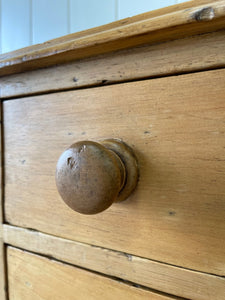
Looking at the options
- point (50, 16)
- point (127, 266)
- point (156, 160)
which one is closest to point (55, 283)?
point (127, 266)

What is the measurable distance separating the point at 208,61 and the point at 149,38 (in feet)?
0.20

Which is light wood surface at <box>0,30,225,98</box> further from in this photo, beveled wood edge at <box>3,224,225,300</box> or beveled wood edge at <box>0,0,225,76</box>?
beveled wood edge at <box>3,224,225,300</box>

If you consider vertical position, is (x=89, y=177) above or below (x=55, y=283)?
above

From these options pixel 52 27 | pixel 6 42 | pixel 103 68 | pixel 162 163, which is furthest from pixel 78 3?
pixel 162 163

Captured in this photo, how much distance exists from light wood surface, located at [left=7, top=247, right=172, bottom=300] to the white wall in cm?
44

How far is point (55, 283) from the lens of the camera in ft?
1.30

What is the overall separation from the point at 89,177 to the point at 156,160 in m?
0.08

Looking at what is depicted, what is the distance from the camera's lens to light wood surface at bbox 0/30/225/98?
28 cm

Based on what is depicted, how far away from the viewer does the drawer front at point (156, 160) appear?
28 centimetres

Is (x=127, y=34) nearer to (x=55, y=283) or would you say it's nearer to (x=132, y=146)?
(x=132, y=146)

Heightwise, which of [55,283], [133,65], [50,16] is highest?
[50,16]

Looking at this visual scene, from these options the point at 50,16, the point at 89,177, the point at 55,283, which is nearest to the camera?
the point at 89,177

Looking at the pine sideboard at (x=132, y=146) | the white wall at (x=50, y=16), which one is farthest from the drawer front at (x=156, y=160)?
the white wall at (x=50, y=16)

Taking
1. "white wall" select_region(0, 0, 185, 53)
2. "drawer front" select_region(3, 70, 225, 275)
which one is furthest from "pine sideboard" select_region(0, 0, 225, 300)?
"white wall" select_region(0, 0, 185, 53)
